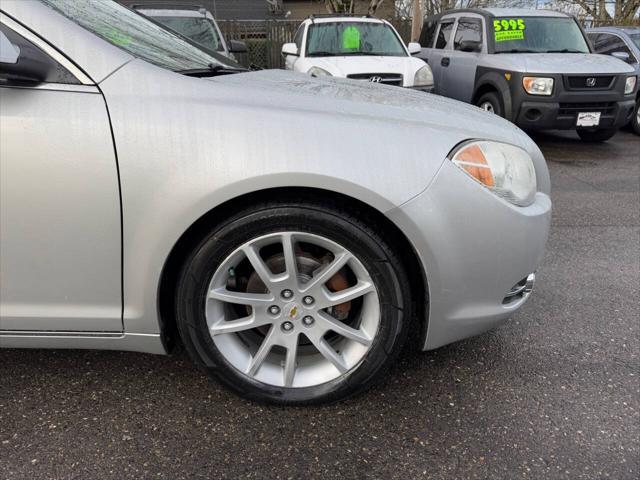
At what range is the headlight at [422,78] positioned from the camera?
7.05 metres

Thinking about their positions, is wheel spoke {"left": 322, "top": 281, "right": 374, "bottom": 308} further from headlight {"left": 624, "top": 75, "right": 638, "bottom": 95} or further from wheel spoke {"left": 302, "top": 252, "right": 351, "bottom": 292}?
headlight {"left": 624, "top": 75, "right": 638, "bottom": 95}

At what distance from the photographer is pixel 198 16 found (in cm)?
854

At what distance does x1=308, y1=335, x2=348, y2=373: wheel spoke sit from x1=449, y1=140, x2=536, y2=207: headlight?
Result: 835 mm

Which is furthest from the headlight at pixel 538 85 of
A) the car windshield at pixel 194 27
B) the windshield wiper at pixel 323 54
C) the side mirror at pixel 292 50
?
the car windshield at pixel 194 27

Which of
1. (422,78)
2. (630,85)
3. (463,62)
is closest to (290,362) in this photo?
(422,78)

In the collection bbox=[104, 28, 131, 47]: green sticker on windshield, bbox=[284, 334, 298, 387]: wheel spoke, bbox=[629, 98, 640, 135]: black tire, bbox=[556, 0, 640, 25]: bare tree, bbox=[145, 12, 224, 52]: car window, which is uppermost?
bbox=[556, 0, 640, 25]: bare tree

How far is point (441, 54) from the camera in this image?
883 cm

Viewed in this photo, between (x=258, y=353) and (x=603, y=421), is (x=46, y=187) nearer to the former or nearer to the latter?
(x=258, y=353)

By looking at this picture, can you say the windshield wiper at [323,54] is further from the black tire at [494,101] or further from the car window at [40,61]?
the car window at [40,61]

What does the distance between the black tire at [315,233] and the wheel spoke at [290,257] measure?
0.15 ft

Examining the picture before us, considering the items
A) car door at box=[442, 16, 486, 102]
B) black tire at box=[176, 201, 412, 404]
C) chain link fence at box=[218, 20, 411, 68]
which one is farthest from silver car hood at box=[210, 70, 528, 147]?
chain link fence at box=[218, 20, 411, 68]

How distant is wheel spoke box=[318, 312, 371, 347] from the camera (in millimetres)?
1973

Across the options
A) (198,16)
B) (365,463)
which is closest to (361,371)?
(365,463)

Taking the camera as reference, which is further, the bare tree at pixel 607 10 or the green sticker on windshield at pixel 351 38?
the bare tree at pixel 607 10
